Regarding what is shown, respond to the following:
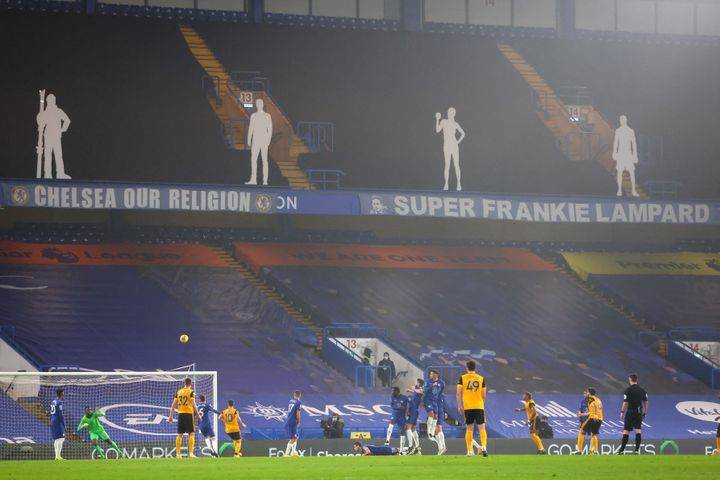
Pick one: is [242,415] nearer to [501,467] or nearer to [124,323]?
[124,323]

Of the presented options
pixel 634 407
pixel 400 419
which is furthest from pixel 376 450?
pixel 634 407

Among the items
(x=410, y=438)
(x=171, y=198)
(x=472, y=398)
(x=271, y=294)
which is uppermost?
(x=171, y=198)

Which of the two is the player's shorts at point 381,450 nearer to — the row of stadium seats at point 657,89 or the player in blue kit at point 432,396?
the player in blue kit at point 432,396

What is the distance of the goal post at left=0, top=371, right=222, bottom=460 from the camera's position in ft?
107

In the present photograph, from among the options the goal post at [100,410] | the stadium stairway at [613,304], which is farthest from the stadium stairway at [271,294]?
the stadium stairway at [613,304]

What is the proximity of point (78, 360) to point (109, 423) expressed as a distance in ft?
10.5

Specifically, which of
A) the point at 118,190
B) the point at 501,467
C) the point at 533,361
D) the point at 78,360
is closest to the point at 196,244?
the point at 118,190

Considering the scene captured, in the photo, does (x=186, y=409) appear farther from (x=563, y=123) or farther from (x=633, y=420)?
(x=563, y=123)

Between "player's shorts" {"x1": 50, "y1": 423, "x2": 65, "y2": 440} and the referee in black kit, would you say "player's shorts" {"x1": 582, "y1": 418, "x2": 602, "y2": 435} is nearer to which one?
the referee in black kit

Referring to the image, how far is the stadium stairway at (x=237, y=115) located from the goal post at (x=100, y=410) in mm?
11284

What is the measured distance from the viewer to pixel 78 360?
121ft

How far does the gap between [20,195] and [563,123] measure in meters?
20.9

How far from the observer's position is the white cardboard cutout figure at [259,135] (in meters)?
43.4

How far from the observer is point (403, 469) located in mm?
20297
